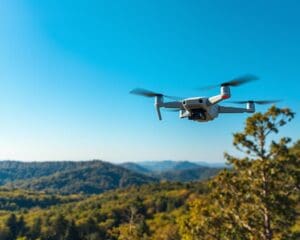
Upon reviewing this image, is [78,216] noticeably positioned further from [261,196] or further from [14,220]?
[261,196]

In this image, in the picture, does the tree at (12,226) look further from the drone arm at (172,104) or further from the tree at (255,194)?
the drone arm at (172,104)

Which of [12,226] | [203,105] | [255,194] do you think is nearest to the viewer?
[203,105]

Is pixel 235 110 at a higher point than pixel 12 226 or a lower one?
higher

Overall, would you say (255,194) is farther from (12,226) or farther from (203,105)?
(12,226)

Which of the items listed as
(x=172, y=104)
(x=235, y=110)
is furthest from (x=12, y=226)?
(x=235, y=110)

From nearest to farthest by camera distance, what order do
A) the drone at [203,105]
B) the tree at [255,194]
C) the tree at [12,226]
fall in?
the drone at [203,105] < the tree at [255,194] < the tree at [12,226]

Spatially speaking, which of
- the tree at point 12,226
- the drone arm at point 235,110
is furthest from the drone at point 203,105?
the tree at point 12,226

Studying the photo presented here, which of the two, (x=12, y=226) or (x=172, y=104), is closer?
(x=172, y=104)

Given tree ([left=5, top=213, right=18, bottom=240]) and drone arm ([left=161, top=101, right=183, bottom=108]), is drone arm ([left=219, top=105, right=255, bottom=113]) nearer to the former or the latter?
drone arm ([left=161, top=101, right=183, bottom=108])

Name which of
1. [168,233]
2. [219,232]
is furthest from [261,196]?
[168,233]

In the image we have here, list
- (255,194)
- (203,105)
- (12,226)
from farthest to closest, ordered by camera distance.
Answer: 1. (12,226)
2. (255,194)
3. (203,105)
